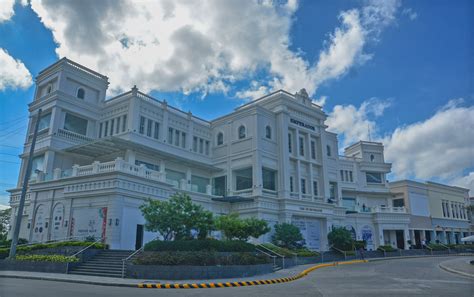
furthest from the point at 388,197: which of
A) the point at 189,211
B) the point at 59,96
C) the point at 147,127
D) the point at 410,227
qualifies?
the point at 59,96

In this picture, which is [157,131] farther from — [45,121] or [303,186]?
[303,186]

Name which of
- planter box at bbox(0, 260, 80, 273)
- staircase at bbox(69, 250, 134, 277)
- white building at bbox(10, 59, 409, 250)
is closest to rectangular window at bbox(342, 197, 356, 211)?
white building at bbox(10, 59, 409, 250)

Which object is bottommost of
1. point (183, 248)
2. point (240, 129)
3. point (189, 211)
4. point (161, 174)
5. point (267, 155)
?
point (183, 248)

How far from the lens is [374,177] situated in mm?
55156

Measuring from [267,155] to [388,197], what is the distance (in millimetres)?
27726

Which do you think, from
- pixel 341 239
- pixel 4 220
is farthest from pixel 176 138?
pixel 4 220

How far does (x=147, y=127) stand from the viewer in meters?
33.8

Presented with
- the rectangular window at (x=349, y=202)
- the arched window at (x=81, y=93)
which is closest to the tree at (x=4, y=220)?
the arched window at (x=81, y=93)

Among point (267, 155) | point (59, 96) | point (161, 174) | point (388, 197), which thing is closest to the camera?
point (161, 174)

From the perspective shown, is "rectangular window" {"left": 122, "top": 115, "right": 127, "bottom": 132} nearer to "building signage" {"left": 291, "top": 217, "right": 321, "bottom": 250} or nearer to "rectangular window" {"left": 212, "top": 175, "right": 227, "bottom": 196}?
"rectangular window" {"left": 212, "top": 175, "right": 227, "bottom": 196}

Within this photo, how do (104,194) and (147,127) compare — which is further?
(147,127)

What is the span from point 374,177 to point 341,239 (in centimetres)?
2259

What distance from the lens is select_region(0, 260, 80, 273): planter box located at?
19.3m

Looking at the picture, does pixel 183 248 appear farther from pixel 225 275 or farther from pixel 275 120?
pixel 275 120
